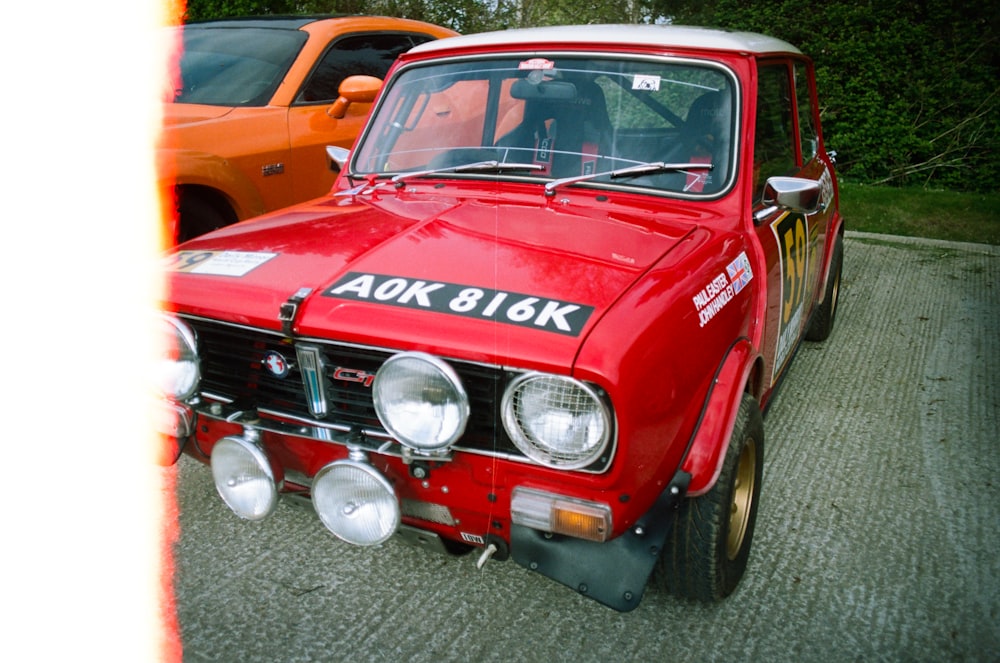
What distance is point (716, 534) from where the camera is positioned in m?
2.31

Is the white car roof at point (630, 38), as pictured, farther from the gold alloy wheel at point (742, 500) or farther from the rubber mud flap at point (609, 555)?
the rubber mud flap at point (609, 555)

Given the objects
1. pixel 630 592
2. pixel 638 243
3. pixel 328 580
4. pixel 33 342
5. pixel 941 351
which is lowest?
pixel 941 351

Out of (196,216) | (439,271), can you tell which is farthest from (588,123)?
(196,216)

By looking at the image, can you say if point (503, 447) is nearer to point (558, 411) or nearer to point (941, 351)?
point (558, 411)

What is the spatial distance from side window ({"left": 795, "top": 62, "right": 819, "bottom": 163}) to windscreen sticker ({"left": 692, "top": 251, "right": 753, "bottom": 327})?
145 cm

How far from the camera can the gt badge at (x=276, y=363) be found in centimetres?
227

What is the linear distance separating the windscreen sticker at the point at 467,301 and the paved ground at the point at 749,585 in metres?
0.97

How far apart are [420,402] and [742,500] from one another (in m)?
1.19

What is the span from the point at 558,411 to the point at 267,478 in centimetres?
79

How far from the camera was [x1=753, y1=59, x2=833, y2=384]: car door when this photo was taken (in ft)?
9.61

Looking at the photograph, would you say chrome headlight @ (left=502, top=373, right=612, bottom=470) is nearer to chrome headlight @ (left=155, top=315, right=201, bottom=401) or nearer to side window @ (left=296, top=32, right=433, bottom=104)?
chrome headlight @ (left=155, top=315, right=201, bottom=401)

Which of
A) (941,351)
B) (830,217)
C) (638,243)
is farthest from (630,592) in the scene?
(941,351)

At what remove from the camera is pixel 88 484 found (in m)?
3.15

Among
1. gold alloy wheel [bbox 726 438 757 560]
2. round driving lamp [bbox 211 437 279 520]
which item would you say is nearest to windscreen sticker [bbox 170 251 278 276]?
round driving lamp [bbox 211 437 279 520]
